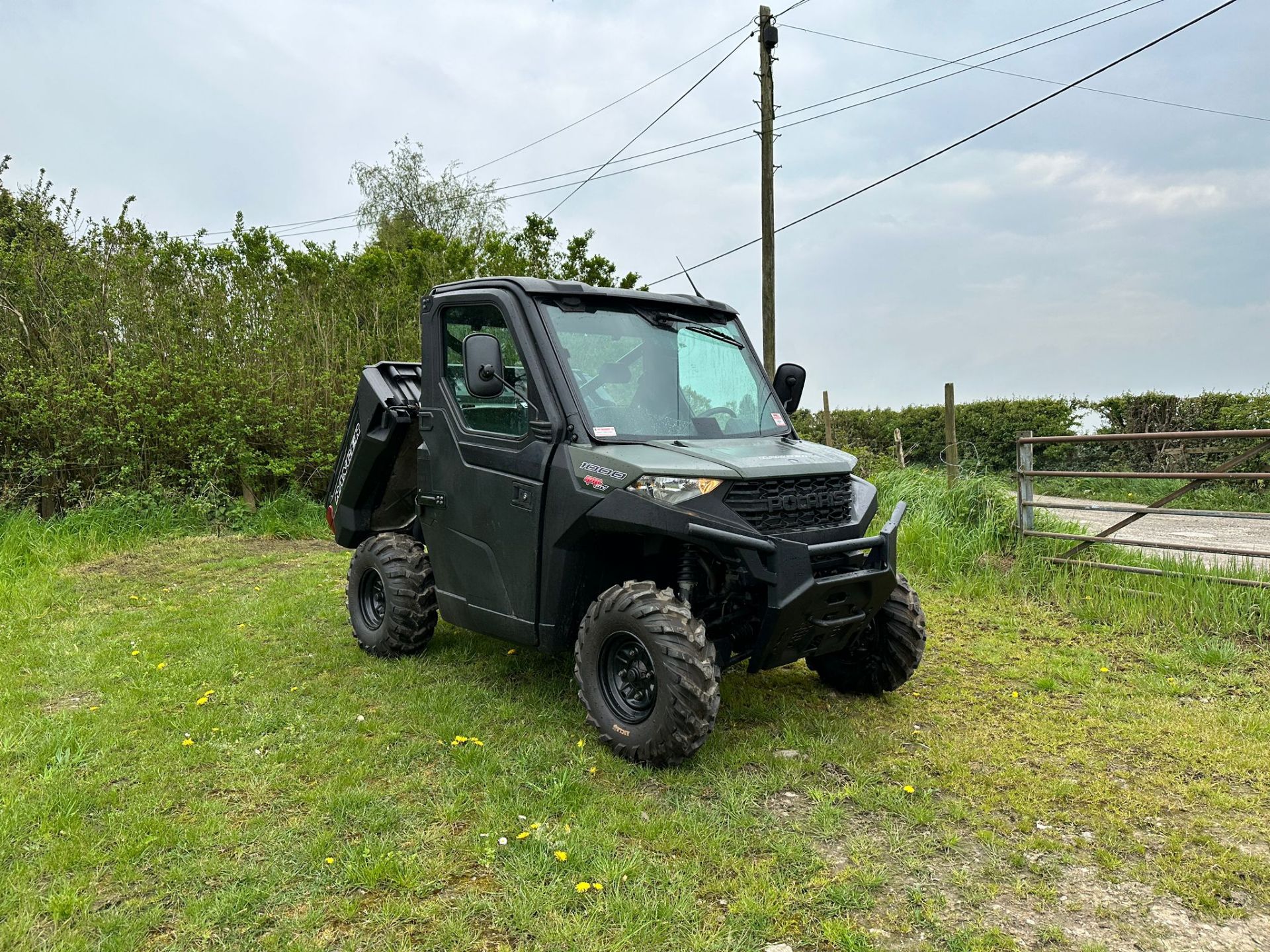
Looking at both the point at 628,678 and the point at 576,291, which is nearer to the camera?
the point at 628,678

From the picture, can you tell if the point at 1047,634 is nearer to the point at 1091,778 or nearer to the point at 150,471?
the point at 1091,778

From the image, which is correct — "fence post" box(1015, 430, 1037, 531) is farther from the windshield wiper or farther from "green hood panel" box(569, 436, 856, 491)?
"green hood panel" box(569, 436, 856, 491)

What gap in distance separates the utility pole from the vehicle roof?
8.38m

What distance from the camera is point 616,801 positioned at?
11.9 ft

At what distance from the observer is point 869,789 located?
12.4 feet

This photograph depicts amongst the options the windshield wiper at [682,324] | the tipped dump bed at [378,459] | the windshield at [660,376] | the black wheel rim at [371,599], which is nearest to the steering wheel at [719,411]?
the windshield at [660,376]

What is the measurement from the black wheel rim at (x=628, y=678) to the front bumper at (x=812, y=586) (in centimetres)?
50

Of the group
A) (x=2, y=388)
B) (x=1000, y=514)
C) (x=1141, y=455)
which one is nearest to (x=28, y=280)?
(x=2, y=388)

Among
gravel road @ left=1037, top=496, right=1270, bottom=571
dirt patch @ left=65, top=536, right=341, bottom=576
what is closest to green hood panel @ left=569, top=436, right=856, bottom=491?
gravel road @ left=1037, top=496, right=1270, bottom=571

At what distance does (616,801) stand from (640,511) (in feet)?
4.03

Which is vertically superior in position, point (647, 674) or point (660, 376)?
point (660, 376)

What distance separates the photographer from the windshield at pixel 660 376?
171 inches

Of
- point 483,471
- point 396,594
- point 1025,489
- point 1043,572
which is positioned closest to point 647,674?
point 483,471

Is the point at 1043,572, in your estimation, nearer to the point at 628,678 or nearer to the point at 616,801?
the point at 628,678
